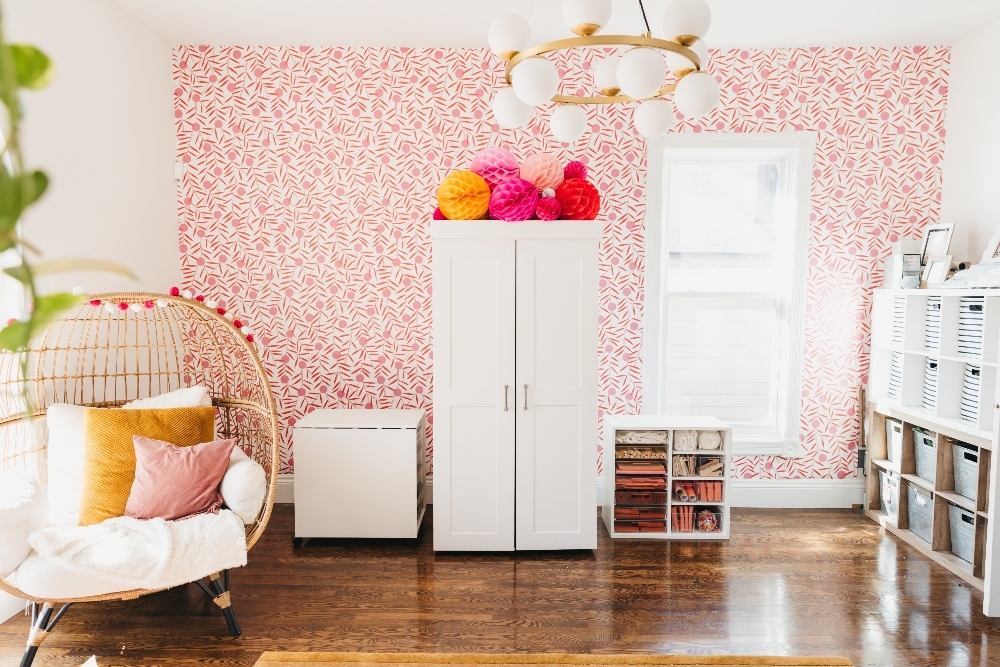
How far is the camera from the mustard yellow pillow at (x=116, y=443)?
8.45ft

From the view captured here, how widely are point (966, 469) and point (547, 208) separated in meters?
2.39

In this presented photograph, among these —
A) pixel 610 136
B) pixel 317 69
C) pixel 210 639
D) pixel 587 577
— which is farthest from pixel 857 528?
pixel 317 69

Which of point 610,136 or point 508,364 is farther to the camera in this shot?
point 610,136

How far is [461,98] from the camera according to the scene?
12.7 feet

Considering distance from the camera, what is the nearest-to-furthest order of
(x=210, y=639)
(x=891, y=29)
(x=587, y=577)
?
(x=210, y=639), (x=587, y=577), (x=891, y=29)

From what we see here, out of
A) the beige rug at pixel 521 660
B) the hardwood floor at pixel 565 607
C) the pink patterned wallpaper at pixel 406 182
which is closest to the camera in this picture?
the beige rug at pixel 521 660

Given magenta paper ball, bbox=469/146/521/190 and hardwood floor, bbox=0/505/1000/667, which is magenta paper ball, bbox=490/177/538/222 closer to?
magenta paper ball, bbox=469/146/521/190

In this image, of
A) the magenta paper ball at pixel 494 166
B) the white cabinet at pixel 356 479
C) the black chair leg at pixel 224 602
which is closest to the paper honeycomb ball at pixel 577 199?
the magenta paper ball at pixel 494 166

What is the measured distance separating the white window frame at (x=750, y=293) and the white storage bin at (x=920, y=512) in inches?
24.6

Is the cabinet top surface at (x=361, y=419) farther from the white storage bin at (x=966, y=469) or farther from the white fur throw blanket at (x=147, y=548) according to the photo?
the white storage bin at (x=966, y=469)

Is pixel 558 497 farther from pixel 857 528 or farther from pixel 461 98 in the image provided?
pixel 461 98

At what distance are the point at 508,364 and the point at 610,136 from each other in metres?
1.57

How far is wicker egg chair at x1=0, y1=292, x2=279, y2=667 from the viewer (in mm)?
2566

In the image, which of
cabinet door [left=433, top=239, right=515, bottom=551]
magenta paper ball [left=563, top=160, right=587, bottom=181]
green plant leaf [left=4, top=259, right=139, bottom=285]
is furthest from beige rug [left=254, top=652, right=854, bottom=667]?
magenta paper ball [left=563, top=160, right=587, bottom=181]
